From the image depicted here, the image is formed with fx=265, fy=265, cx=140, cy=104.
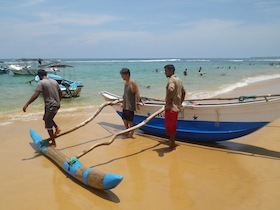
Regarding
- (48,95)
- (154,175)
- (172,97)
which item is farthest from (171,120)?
(48,95)

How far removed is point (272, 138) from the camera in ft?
21.1

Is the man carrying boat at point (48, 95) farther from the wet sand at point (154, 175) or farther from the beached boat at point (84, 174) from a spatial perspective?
the wet sand at point (154, 175)

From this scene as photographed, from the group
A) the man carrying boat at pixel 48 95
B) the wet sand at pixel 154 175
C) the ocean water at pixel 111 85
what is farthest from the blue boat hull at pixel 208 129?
the ocean water at pixel 111 85

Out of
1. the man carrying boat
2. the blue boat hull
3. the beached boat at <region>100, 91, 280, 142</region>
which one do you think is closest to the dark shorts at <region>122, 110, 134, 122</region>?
the beached boat at <region>100, 91, 280, 142</region>

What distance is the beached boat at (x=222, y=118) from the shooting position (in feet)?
17.0

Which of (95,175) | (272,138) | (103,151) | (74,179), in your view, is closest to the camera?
(95,175)

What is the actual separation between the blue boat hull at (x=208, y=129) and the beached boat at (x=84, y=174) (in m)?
2.70

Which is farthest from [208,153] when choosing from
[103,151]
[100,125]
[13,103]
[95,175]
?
[13,103]

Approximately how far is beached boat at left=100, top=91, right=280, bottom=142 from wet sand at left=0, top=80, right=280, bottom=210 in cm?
32

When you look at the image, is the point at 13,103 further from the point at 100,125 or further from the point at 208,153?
the point at 208,153

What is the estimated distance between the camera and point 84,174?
411cm

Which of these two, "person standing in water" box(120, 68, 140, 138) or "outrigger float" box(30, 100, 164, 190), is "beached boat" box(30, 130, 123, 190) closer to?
"outrigger float" box(30, 100, 164, 190)

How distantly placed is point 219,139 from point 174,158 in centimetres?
129

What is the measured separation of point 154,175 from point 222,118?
6.72ft
